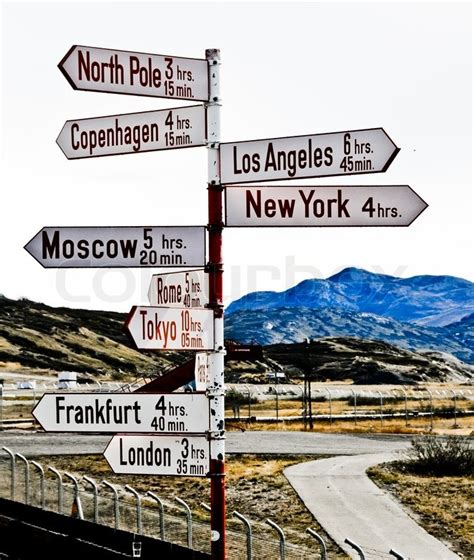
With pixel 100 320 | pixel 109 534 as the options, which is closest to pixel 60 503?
pixel 109 534

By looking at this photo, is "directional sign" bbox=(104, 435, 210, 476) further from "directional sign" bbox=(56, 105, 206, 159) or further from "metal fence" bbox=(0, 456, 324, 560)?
"metal fence" bbox=(0, 456, 324, 560)

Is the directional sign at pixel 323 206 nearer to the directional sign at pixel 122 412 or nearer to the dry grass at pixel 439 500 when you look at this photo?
the directional sign at pixel 122 412

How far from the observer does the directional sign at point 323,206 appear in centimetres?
898

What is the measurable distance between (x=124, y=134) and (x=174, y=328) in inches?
70.0

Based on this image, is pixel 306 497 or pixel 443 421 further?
pixel 443 421

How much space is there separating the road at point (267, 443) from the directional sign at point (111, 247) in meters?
27.8

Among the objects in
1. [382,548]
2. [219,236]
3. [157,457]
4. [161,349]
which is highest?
[219,236]

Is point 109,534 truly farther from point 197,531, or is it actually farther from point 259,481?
point 259,481

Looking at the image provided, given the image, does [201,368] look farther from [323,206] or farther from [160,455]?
[323,206]

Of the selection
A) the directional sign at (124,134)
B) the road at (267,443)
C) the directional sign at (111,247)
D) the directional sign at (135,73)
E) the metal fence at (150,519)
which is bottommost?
the road at (267,443)

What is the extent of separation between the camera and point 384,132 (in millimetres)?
8906

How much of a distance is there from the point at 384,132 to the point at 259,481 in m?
21.3

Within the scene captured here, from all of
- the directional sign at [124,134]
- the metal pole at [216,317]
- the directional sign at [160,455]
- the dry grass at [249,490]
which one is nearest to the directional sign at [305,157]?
the metal pole at [216,317]

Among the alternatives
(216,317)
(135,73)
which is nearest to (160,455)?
(216,317)
